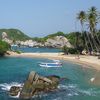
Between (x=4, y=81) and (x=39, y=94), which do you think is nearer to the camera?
(x=39, y=94)

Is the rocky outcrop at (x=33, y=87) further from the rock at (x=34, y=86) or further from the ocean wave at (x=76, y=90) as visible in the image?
the ocean wave at (x=76, y=90)

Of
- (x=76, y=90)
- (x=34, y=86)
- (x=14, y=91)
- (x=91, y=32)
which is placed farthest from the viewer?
(x=91, y=32)

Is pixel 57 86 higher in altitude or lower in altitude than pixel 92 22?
lower

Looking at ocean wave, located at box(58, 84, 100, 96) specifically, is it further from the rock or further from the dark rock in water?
the dark rock in water

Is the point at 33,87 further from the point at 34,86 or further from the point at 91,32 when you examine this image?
the point at 91,32

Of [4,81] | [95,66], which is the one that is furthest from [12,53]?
[4,81]

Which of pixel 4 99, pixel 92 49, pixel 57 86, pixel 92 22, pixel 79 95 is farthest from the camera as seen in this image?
pixel 92 49

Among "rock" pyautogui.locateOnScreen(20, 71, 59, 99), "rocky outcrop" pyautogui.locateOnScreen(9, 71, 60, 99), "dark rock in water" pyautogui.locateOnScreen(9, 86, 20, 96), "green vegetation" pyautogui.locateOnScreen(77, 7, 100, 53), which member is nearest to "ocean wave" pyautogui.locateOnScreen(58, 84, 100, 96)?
"rock" pyautogui.locateOnScreen(20, 71, 59, 99)

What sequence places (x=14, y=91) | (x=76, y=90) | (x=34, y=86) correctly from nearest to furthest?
(x=34, y=86) → (x=14, y=91) → (x=76, y=90)

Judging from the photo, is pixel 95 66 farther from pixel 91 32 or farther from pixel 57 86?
pixel 57 86

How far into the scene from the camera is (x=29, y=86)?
197 feet

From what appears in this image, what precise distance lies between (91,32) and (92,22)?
239 inches

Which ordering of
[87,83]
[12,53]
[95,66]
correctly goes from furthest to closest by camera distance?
[12,53]
[95,66]
[87,83]

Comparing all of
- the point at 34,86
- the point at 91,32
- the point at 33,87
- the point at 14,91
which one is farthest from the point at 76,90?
the point at 91,32
